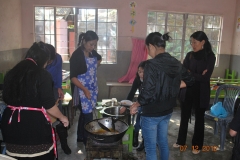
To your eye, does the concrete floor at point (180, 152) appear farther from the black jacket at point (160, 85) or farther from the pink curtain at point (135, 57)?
the pink curtain at point (135, 57)

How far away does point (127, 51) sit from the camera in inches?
212

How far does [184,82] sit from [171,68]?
326 millimetres

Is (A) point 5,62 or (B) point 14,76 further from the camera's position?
(A) point 5,62

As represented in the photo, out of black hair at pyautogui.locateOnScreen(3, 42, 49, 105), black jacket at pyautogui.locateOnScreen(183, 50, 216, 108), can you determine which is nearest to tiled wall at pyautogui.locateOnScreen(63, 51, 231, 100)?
black jacket at pyautogui.locateOnScreen(183, 50, 216, 108)

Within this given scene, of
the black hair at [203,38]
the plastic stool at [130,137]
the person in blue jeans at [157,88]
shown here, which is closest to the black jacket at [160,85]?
the person in blue jeans at [157,88]

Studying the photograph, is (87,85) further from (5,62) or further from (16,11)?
(16,11)

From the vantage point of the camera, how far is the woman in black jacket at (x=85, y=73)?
112 inches

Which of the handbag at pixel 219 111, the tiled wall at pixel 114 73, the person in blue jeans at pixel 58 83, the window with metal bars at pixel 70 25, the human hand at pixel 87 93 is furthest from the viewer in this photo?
the tiled wall at pixel 114 73

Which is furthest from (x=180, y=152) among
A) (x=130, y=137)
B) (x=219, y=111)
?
(x=219, y=111)

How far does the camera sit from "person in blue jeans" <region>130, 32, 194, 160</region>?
76.5 inches

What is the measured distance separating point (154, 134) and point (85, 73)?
1276 mm

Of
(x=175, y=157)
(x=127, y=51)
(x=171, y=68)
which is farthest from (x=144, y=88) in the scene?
(x=127, y=51)

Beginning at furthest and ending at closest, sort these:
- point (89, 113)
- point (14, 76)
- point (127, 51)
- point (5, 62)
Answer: point (127, 51) → point (5, 62) → point (89, 113) → point (14, 76)

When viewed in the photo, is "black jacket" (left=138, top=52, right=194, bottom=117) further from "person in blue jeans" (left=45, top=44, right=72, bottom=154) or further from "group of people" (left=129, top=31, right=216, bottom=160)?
"person in blue jeans" (left=45, top=44, right=72, bottom=154)
